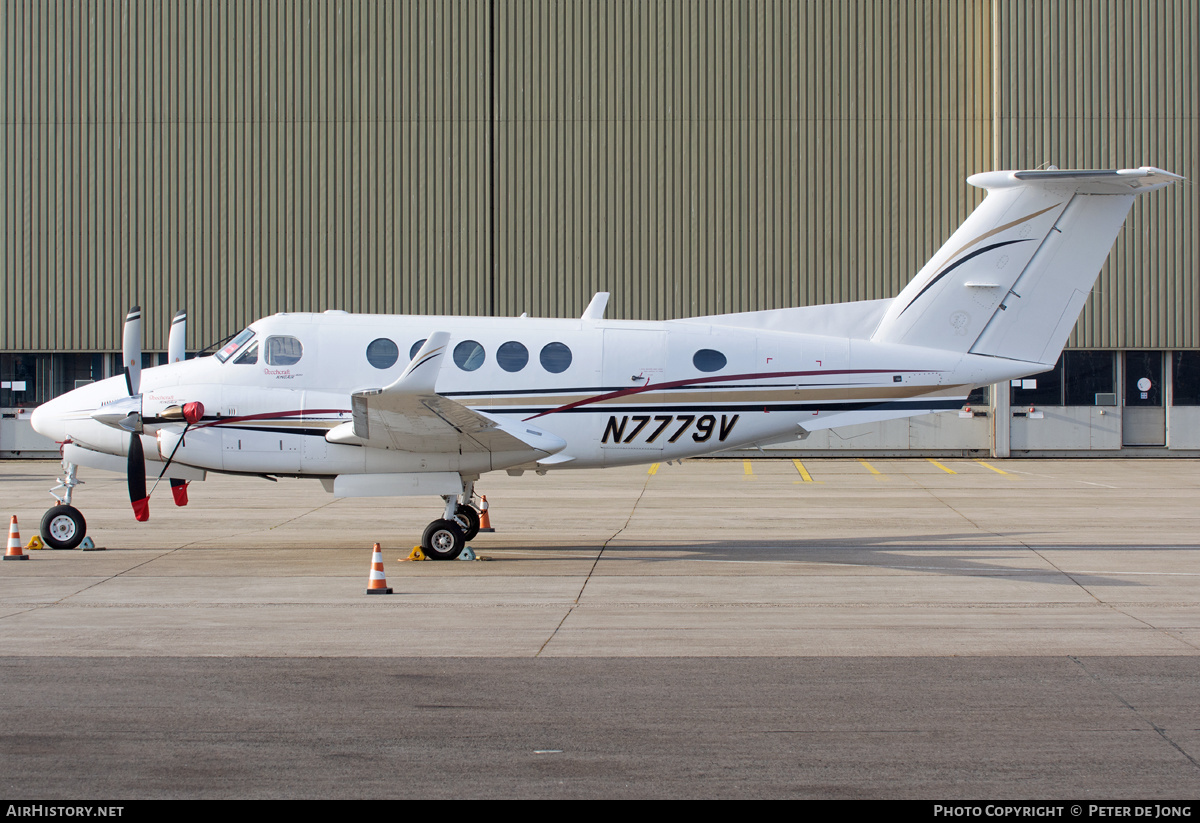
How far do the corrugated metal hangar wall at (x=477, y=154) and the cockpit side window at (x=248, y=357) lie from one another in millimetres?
17633

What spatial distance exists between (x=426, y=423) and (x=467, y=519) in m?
2.12

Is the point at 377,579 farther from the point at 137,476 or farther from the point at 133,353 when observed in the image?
the point at 133,353

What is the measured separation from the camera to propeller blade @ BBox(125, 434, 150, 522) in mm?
12461

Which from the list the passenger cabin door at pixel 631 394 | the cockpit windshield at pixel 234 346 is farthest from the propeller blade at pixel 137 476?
the passenger cabin door at pixel 631 394

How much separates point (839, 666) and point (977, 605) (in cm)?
298

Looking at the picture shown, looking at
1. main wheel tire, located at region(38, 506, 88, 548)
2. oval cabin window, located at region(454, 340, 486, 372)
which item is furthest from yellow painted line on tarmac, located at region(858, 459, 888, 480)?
main wheel tire, located at region(38, 506, 88, 548)

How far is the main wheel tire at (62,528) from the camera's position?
521 inches

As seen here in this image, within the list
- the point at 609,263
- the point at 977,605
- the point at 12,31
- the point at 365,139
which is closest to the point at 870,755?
the point at 977,605

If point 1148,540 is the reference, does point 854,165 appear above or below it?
above

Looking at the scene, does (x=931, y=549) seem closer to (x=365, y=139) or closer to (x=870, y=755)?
(x=870, y=755)

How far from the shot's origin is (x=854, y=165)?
30.4 metres

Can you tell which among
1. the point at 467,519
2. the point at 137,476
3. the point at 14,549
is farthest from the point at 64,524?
the point at 467,519
